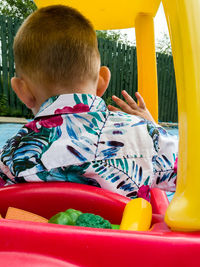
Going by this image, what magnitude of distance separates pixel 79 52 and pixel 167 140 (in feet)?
1.16

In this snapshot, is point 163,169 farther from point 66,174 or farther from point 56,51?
point 56,51

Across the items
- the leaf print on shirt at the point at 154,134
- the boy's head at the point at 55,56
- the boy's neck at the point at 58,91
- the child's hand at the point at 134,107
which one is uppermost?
the boy's head at the point at 55,56

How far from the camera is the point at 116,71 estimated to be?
6652 millimetres

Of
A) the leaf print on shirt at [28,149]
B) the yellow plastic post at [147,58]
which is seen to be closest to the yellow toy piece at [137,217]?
the leaf print on shirt at [28,149]

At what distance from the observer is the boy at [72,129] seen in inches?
27.5

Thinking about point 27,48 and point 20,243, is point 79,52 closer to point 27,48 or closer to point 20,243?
point 27,48

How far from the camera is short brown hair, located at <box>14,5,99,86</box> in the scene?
0.84 metres

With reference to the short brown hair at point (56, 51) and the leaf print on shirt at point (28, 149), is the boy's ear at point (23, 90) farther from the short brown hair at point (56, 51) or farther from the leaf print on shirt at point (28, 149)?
the leaf print on shirt at point (28, 149)

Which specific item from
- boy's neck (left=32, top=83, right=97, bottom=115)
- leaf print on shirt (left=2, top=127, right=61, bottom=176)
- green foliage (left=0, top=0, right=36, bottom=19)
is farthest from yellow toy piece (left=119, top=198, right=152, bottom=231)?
green foliage (left=0, top=0, right=36, bottom=19)

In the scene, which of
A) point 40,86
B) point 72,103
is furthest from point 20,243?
point 40,86

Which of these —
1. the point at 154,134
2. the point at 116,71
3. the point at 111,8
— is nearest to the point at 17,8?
the point at 116,71

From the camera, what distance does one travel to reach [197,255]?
1.41ft

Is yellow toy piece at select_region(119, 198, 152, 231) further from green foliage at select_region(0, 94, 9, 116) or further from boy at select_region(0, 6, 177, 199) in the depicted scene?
green foliage at select_region(0, 94, 9, 116)

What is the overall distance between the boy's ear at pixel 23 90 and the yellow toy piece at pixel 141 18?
23.6 inches
